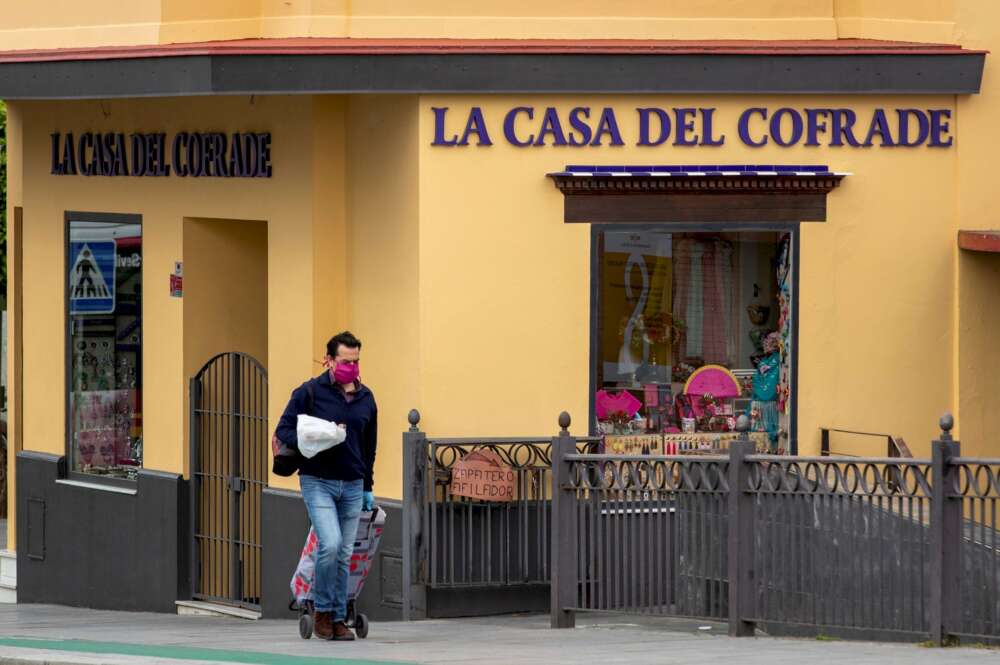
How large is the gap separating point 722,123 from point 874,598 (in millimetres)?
3719

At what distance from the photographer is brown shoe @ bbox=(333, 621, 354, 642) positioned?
1041 cm

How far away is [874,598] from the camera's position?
963 cm

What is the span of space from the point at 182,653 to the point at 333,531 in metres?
→ 1.05

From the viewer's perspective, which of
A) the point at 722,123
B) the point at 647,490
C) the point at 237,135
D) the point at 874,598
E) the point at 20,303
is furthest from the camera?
the point at 20,303

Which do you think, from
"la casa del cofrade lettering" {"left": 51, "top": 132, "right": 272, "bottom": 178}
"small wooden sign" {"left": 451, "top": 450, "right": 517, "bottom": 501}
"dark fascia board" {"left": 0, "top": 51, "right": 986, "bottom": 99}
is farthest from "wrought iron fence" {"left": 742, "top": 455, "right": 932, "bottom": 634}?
"la casa del cofrade lettering" {"left": 51, "top": 132, "right": 272, "bottom": 178}

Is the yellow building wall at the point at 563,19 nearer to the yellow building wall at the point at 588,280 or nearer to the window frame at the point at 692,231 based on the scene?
the yellow building wall at the point at 588,280

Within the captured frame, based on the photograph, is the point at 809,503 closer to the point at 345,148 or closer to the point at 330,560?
the point at 330,560

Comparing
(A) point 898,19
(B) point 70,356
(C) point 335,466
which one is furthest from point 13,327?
(A) point 898,19

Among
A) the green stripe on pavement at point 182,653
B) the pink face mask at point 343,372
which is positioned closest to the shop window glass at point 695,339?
the pink face mask at point 343,372

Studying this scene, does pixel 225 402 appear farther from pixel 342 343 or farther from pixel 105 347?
pixel 342 343

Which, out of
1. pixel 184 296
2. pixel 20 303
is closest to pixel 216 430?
pixel 184 296

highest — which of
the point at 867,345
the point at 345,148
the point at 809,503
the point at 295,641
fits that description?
the point at 345,148

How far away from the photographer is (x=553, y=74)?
11797 mm

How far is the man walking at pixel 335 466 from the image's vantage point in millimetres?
10180
